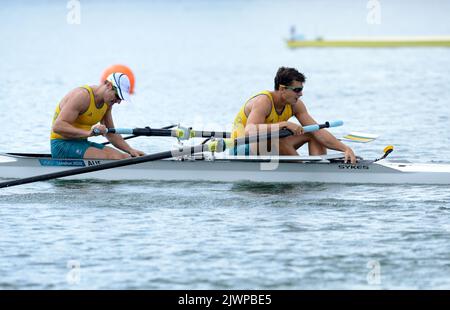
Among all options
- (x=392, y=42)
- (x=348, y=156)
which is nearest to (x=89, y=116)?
(x=348, y=156)

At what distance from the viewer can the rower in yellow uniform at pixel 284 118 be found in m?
14.6

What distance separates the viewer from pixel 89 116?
15047mm

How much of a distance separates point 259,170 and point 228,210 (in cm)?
123

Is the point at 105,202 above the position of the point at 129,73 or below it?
below

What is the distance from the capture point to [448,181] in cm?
1502

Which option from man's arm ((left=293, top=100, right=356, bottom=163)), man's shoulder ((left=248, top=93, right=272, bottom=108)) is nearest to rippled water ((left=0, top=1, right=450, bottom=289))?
man's arm ((left=293, top=100, right=356, bottom=163))

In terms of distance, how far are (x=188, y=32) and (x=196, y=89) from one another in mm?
44134

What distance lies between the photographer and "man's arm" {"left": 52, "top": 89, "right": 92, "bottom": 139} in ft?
48.7

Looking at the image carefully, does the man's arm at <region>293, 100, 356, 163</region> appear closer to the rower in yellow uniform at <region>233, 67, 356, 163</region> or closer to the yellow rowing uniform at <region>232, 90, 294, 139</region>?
the rower in yellow uniform at <region>233, 67, 356, 163</region>

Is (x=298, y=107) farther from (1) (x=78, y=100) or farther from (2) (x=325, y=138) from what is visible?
(1) (x=78, y=100)

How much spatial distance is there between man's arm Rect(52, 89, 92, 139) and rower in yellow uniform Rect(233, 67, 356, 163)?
195 centimetres

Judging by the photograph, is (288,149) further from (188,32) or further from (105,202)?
(188,32)
